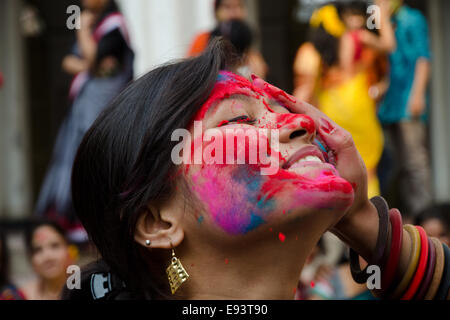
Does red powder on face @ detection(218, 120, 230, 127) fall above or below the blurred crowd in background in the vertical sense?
above

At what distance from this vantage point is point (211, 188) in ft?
5.49

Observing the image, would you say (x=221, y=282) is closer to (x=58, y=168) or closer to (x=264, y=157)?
(x=264, y=157)

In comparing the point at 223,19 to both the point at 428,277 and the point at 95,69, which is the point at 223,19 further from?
the point at 428,277

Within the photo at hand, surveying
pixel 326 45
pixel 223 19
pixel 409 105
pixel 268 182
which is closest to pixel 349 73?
pixel 326 45

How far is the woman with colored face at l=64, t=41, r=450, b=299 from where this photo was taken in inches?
64.7

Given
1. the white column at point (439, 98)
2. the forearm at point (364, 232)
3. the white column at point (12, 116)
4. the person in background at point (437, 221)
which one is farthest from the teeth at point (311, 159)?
the white column at point (12, 116)

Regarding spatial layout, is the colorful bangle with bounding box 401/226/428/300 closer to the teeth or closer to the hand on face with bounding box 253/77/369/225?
the hand on face with bounding box 253/77/369/225

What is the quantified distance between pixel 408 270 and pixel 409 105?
116 inches

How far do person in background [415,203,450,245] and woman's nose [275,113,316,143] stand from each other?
5.93 feet

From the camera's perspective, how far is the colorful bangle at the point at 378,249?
5.96ft

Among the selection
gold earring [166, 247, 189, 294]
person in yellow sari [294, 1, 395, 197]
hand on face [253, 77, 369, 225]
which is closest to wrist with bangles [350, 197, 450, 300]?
hand on face [253, 77, 369, 225]

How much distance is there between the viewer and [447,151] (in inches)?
263

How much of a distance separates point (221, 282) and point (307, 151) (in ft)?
1.41

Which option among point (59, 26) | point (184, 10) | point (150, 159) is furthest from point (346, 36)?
point (59, 26)
